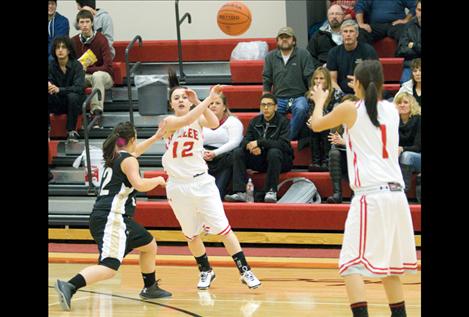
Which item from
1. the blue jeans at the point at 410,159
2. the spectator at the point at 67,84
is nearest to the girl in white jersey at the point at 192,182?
the blue jeans at the point at 410,159

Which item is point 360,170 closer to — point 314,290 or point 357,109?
point 357,109

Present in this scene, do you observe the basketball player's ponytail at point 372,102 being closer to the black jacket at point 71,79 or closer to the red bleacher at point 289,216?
the red bleacher at point 289,216

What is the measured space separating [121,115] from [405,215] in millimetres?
7009

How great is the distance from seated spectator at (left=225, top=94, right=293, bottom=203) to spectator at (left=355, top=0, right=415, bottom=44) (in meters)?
2.22

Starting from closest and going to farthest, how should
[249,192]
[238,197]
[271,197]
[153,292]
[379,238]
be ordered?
[379,238]
[153,292]
[271,197]
[238,197]
[249,192]

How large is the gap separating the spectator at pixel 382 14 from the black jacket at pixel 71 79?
339 centimetres

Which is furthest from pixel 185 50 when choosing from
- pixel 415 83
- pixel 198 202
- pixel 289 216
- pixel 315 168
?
pixel 198 202

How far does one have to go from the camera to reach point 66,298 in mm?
7148

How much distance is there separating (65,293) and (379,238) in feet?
8.33

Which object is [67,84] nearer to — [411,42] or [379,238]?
[411,42]

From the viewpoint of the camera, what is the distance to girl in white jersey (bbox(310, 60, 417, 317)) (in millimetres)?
5711

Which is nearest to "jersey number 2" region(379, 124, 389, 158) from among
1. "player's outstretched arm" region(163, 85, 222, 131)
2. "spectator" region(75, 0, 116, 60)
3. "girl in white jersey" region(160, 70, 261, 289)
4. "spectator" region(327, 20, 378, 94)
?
"player's outstretched arm" region(163, 85, 222, 131)

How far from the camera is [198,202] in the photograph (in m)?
7.84
